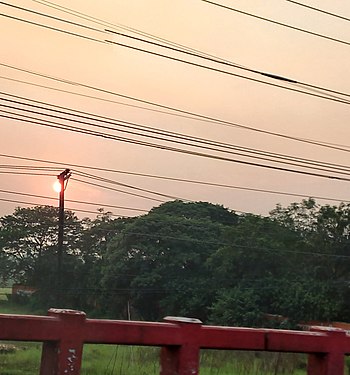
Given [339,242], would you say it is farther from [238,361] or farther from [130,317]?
[238,361]

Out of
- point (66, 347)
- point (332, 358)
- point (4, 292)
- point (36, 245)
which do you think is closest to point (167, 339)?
point (66, 347)

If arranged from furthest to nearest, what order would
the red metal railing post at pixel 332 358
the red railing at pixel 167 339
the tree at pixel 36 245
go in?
the tree at pixel 36 245 → the red metal railing post at pixel 332 358 → the red railing at pixel 167 339

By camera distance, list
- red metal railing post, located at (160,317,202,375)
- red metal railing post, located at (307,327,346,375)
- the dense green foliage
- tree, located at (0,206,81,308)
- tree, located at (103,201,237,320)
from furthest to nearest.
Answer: tree, located at (0,206,81,308) < tree, located at (103,201,237,320) < the dense green foliage < red metal railing post, located at (307,327,346,375) < red metal railing post, located at (160,317,202,375)

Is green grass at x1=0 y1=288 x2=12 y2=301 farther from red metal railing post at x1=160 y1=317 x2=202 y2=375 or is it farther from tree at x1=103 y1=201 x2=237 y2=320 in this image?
red metal railing post at x1=160 y1=317 x2=202 y2=375

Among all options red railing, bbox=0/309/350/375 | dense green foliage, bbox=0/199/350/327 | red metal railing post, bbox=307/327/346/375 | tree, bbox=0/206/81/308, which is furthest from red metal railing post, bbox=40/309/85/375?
tree, bbox=0/206/81/308

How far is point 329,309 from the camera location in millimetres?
32938

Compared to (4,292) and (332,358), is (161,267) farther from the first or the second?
(332,358)

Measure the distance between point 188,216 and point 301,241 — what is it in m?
10.1

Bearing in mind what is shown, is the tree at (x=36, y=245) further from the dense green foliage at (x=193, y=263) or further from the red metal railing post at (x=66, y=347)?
the red metal railing post at (x=66, y=347)

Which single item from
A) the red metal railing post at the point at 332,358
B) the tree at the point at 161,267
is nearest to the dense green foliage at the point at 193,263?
the tree at the point at 161,267

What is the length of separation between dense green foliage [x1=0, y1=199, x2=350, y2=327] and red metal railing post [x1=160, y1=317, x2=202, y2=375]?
98.4 feet

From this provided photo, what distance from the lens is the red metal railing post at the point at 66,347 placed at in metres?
3.84

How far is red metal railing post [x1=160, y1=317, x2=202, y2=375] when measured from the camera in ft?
13.7

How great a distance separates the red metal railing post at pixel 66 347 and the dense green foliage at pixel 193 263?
100ft
